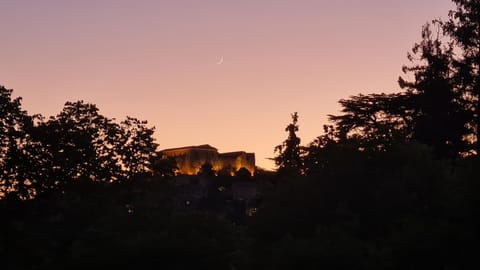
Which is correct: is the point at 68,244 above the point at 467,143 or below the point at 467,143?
below

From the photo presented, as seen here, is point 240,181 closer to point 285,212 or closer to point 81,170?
point 81,170

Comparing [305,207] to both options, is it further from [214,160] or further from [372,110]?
[214,160]

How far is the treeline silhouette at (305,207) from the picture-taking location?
21.8 meters

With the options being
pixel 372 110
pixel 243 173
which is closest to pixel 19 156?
pixel 372 110

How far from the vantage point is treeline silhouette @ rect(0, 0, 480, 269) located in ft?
71.6

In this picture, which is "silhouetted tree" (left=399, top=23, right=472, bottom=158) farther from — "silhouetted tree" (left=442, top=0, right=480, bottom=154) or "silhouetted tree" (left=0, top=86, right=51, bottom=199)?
"silhouetted tree" (left=0, top=86, right=51, bottom=199)

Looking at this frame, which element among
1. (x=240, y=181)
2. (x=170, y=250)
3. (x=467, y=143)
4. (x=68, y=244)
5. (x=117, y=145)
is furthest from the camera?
(x=240, y=181)

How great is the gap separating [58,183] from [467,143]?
75.7 ft

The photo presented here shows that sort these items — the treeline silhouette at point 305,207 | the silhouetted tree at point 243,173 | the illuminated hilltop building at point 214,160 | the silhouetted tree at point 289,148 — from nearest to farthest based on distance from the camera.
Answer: the treeline silhouette at point 305,207 → the silhouetted tree at point 289,148 → the silhouetted tree at point 243,173 → the illuminated hilltop building at point 214,160

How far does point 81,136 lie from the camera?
52.0m

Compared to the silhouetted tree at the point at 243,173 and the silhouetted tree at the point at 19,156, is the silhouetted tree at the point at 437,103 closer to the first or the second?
the silhouetted tree at the point at 19,156

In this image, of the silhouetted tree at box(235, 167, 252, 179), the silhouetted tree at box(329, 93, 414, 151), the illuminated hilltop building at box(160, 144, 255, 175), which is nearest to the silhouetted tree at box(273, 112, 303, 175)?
the silhouetted tree at box(329, 93, 414, 151)

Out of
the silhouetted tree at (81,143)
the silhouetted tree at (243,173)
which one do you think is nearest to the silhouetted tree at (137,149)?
the silhouetted tree at (81,143)

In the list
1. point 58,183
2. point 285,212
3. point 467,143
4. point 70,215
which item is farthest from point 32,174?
point 285,212
